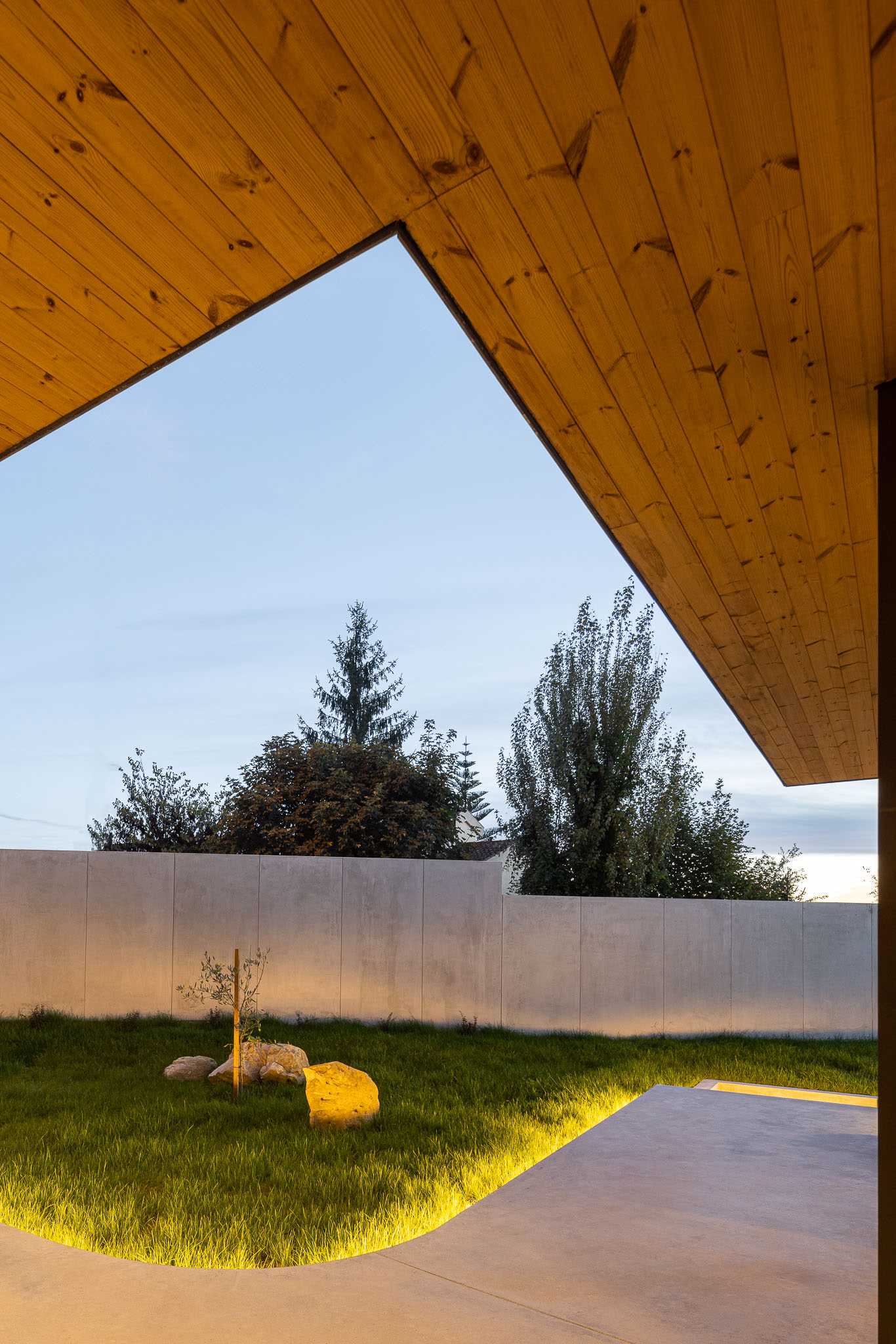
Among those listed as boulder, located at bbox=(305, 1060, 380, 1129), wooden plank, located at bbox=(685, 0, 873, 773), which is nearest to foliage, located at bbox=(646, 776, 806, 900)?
boulder, located at bbox=(305, 1060, 380, 1129)

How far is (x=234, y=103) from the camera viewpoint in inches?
54.6

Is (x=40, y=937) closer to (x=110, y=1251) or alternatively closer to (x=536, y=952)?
(x=536, y=952)

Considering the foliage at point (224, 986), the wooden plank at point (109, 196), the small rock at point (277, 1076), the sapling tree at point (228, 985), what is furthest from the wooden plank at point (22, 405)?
the foliage at point (224, 986)

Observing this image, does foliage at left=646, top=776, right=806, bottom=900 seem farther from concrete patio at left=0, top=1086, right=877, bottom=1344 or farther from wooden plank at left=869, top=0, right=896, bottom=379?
wooden plank at left=869, top=0, right=896, bottom=379

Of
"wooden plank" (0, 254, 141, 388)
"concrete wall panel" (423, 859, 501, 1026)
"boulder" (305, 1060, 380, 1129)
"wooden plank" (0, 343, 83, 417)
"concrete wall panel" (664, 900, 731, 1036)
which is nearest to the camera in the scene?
"wooden plank" (0, 254, 141, 388)

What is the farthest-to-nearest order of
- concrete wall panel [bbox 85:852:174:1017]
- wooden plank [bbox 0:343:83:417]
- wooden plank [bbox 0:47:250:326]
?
concrete wall panel [bbox 85:852:174:1017], wooden plank [bbox 0:343:83:417], wooden plank [bbox 0:47:250:326]

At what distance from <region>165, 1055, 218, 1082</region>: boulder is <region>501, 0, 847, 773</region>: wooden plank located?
5.65 meters

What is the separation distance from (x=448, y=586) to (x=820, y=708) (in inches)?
1385

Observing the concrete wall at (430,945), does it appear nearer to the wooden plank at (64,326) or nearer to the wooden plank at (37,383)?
the wooden plank at (37,383)

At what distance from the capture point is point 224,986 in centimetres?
839

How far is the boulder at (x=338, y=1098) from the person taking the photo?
17.3ft

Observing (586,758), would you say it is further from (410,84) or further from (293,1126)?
(410,84)

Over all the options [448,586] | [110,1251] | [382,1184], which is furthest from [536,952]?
[448,586]

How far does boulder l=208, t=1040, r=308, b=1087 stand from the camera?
6211mm
